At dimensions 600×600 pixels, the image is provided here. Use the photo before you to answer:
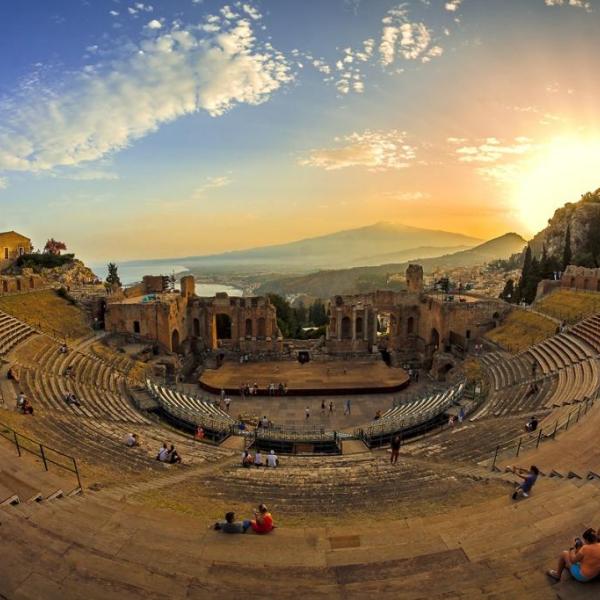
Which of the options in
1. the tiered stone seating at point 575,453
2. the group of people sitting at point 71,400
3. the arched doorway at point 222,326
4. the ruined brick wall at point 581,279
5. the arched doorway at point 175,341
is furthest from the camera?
the arched doorway at point 222,326

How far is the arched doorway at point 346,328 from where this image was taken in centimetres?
4178

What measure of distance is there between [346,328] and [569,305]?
19696 millimetres

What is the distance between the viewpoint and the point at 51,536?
25.1 ft

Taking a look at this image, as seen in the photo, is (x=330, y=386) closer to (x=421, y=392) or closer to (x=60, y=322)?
(x=421, y=392)

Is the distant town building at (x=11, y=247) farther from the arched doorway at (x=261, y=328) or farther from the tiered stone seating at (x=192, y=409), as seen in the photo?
the tiered stone seating at (x=192, y=409)

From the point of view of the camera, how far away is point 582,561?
6.11 metres

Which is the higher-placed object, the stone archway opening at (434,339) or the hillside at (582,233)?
the hillside at (582,233)

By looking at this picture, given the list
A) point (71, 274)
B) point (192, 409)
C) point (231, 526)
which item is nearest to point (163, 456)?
point (231, 526)

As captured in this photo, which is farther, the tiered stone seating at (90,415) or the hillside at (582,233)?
the hillside at (582,233)

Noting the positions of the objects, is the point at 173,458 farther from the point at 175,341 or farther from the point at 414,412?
the point at 175,341

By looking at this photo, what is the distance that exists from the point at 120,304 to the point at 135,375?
356 inches

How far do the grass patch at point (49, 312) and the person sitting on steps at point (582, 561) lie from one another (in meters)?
33.1

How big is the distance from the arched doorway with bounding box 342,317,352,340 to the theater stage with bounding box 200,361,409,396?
3.85m

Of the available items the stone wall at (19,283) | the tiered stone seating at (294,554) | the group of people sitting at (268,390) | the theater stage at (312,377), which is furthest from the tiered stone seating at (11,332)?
the tiered stone seating at (294,554)
